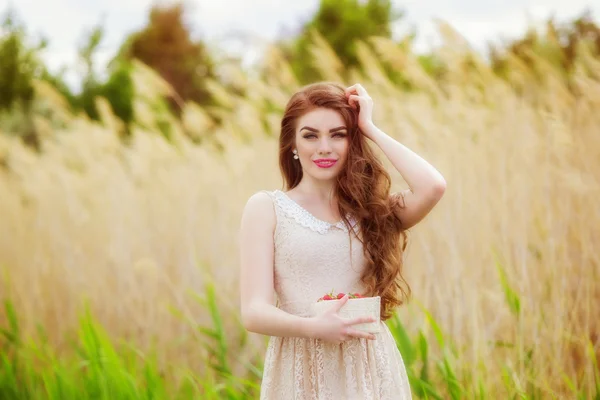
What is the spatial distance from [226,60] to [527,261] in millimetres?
3282

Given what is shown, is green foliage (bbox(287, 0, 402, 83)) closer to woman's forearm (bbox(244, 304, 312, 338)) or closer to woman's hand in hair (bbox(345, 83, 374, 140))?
woman's hand in hair (bbox(345, 83, 374, 140))

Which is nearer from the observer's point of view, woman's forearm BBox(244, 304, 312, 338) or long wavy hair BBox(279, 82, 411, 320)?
woman's forearm BBox(244, 304, 312, 338)

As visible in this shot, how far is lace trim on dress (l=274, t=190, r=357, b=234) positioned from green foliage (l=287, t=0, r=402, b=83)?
11.2 meters

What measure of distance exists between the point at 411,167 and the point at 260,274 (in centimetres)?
49

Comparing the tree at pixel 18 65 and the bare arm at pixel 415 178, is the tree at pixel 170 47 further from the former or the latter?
the bare arm at pixel 415 178

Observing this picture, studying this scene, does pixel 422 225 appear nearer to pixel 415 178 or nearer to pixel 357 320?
pixel 415 178

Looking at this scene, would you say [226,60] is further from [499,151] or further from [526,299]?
[526,299]

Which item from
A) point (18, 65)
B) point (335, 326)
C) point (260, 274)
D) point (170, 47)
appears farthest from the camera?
point (170, 47)

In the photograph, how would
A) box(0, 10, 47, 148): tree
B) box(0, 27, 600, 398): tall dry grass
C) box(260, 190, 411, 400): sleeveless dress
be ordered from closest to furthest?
box(260, 190, 411, 400): sleeveless dress < box(0, 27, 600, 398): tall dry grass < box(0, 10, 47, 148): tree

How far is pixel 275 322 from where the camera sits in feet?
5.66

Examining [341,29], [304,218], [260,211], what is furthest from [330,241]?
[341,29]

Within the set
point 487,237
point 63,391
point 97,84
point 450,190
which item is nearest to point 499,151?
point 450,190

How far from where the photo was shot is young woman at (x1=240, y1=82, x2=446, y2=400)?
1847 millimetres

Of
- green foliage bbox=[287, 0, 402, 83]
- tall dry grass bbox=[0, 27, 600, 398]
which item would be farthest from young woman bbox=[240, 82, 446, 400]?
green foliage bbox=[287, 0, 402, 83]
